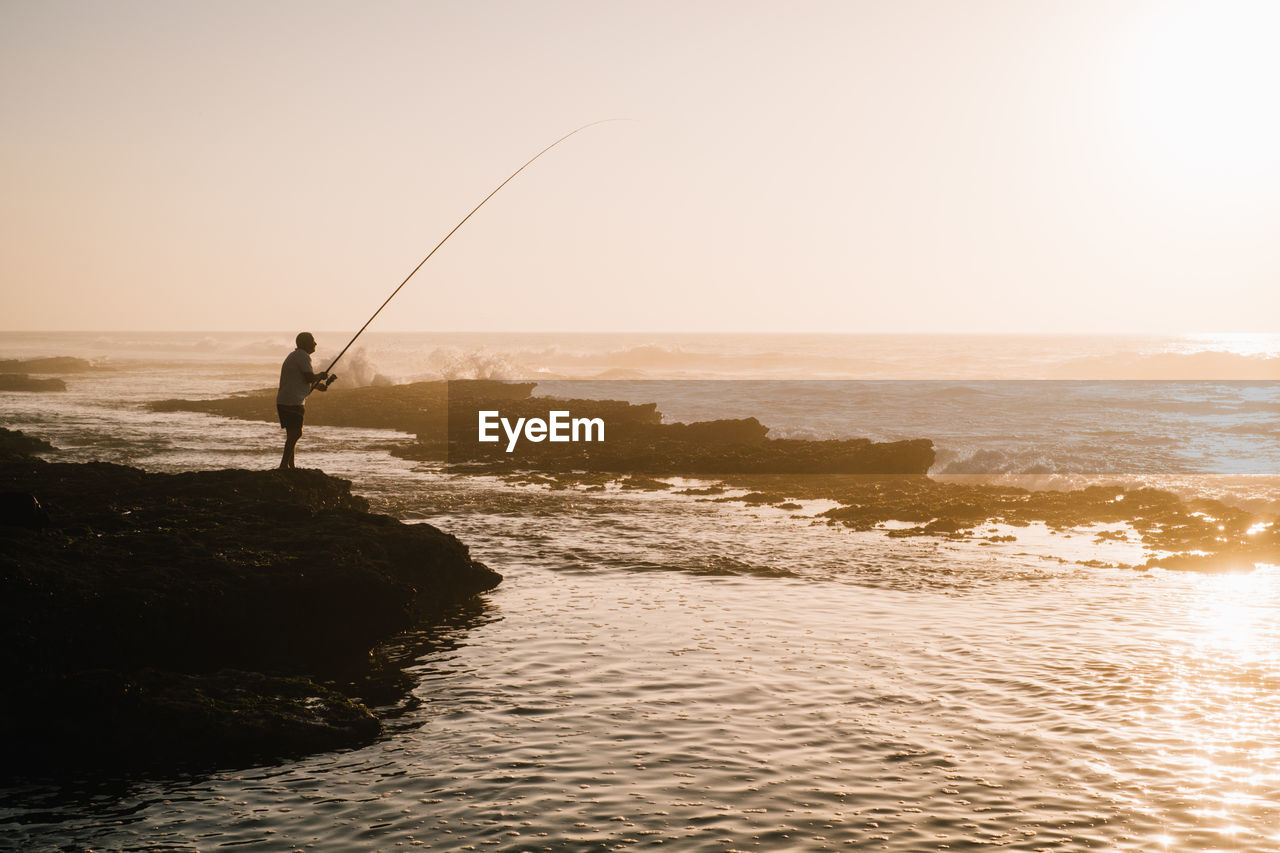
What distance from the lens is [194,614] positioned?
7.99 m

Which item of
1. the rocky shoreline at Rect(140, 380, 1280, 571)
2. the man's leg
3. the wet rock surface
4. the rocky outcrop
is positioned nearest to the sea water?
the wet rock surface

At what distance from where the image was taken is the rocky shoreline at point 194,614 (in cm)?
629

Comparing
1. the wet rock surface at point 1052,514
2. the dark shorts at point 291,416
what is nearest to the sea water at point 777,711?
the wet rock surface at point 1052,514

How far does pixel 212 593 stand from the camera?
26.7 feet

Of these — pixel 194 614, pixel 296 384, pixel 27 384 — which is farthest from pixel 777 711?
pixel 27 384

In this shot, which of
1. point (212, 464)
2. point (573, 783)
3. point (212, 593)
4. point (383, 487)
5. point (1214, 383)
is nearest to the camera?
point (573, 783)

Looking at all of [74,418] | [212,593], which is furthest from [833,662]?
[74,418]

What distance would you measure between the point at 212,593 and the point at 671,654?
3613 millimetres

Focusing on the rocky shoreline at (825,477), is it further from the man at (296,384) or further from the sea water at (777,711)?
the man at (296,384)

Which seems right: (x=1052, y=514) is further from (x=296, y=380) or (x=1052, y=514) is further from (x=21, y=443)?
(x=21, y=443)

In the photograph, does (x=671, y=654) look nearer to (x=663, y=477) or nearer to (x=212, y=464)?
(x=663, y=477)

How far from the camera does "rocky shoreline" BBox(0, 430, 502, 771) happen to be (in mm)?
6289

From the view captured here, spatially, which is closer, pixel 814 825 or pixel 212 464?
pixel 814 825

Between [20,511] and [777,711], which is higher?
[20,511]
